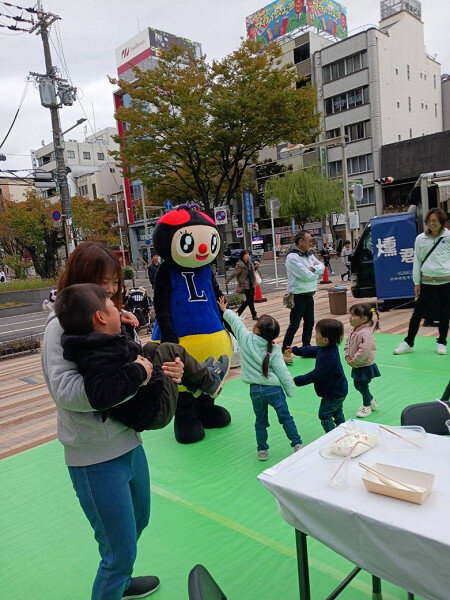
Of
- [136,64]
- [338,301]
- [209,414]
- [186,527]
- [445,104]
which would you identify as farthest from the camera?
[136,64]

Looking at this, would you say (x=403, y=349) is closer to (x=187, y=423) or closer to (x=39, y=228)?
(x=187, y=423)

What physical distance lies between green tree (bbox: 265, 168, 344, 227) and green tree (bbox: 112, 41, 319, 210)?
16.8 metres

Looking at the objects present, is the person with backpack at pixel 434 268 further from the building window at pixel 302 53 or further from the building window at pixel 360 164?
the building window at pixel 302 53

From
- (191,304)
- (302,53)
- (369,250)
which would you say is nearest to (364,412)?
(191,304)

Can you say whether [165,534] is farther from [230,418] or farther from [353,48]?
[353,48]

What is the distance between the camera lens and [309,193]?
34.4m

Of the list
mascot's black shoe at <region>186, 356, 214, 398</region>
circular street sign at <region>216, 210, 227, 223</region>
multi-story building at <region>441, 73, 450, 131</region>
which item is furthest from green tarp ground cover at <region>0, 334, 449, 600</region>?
multi-story building at <region>441, 73, 450, 131</region>

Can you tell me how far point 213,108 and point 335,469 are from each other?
16418 millimetres

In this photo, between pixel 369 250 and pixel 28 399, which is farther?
pixel 369 250

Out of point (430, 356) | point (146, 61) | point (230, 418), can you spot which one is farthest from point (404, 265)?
point (146, 61)

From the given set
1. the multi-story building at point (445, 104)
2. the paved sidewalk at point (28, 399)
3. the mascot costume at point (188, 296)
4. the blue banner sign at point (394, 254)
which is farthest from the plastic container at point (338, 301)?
the multi-story building at point (445, 104)

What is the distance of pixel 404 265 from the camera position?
9.27m

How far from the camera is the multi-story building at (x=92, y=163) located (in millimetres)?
58031

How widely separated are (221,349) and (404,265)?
6300 millimetres
